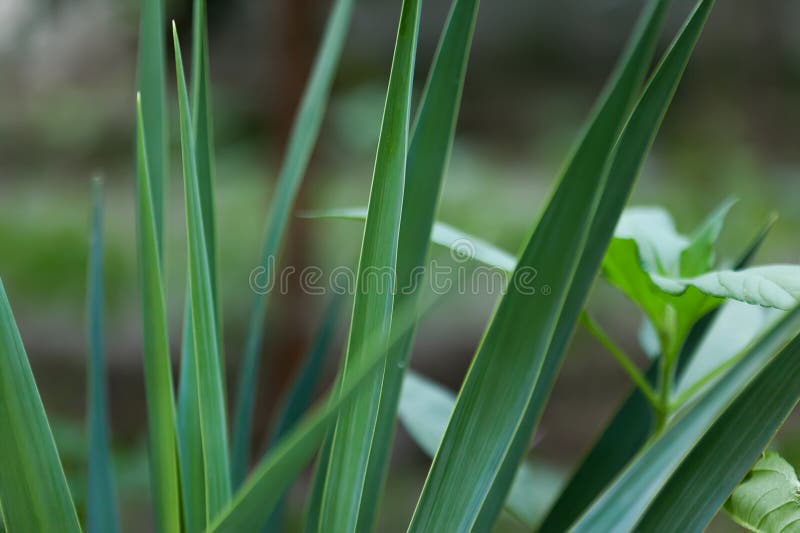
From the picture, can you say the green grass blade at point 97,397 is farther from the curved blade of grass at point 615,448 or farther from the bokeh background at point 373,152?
the bokeh background at point 373,152

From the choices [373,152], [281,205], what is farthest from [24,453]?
[373,152]

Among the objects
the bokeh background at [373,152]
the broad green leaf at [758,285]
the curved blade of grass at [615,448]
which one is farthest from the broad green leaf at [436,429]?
the bokeh background at [373,152]

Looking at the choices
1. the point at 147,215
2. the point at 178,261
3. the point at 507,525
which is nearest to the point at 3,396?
the point at 147,215

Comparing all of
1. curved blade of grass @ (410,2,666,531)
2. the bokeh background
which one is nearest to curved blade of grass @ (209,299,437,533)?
curved blade of grass @ (410,2,666,531)

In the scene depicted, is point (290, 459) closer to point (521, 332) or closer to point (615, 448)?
point (521, 332)

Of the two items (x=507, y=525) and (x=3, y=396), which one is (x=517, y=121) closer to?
(x=507, y=525)

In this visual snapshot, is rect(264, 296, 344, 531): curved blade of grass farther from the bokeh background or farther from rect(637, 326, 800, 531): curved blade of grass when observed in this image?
the bokeh background
